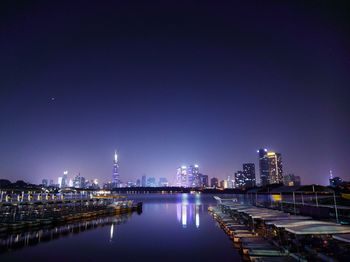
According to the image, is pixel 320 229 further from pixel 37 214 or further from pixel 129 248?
pixel 37 214

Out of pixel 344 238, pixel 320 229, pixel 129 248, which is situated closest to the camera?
pixel 344 238

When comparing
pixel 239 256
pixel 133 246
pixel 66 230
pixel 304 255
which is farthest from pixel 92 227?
pixel 304 255

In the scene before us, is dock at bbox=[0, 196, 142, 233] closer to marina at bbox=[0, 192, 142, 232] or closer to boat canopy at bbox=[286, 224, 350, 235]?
marina at bbox=[0, 192, 142, 232]

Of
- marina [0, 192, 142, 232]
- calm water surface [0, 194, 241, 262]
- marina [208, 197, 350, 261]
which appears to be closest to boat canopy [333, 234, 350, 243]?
marina [208, 197, 350, 261]

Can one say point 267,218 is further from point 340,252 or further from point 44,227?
point 44,227

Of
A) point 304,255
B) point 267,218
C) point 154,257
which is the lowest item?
point 154,257

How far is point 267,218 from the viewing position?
24906 millimetres

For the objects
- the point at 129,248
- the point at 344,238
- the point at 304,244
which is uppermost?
the point at 344,238

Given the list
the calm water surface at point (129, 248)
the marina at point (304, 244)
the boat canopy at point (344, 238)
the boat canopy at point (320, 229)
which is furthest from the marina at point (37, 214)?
the boat canopy at point (344, 238)

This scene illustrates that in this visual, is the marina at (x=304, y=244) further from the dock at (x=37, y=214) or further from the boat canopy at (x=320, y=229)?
the dock at (x=37, y=214)

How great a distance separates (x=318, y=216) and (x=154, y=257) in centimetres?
1801

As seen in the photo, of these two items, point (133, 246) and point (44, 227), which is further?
point (44, 227)

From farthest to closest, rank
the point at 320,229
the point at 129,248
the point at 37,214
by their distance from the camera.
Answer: the point at 37,214 → the point at 129,248 → the point at 320,229

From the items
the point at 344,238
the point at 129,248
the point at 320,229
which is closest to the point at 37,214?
the point at 129,248
